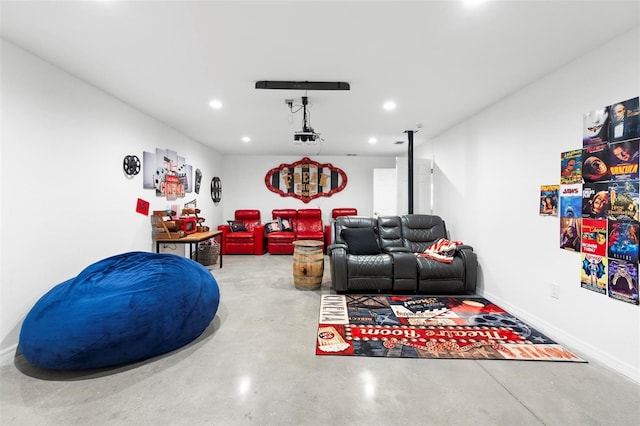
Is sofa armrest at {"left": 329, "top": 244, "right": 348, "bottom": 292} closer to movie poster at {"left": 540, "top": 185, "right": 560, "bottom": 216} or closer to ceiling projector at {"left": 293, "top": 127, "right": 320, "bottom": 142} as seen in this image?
ceiling projector at {"left": 293, "top": 127, "right": 320, "bottom": 142}

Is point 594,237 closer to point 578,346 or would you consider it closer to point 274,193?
point 578,346

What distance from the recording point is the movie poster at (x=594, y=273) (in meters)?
2.15

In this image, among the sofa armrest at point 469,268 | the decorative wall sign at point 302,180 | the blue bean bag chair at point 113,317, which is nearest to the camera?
the blue bean bag chair at point 113,317

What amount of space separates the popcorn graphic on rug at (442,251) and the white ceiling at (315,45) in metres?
1.76

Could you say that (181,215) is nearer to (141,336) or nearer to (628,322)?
(141,336)

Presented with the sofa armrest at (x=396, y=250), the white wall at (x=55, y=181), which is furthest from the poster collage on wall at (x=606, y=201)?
the white wall at (x=55, y=181)

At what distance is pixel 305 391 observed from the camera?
70.2 inches

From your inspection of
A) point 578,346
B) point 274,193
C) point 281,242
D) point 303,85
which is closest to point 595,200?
point 578,346

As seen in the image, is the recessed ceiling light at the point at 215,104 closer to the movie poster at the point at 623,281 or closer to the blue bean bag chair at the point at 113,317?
the blue bean bag chair at the point at 113,317

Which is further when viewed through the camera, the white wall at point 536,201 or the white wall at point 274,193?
the white wall at point 274,193

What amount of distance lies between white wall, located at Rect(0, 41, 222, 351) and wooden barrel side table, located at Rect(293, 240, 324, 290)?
208cm

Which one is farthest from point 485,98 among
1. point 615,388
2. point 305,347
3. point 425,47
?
point 305,347

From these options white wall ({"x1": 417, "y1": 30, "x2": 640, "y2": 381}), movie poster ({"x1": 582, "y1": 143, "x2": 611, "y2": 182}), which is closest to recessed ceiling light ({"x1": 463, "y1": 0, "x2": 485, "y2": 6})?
white wall ({"x1": 417, "y1": 30, "x2": 640, "y2": 381})

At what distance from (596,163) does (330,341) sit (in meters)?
2.52
